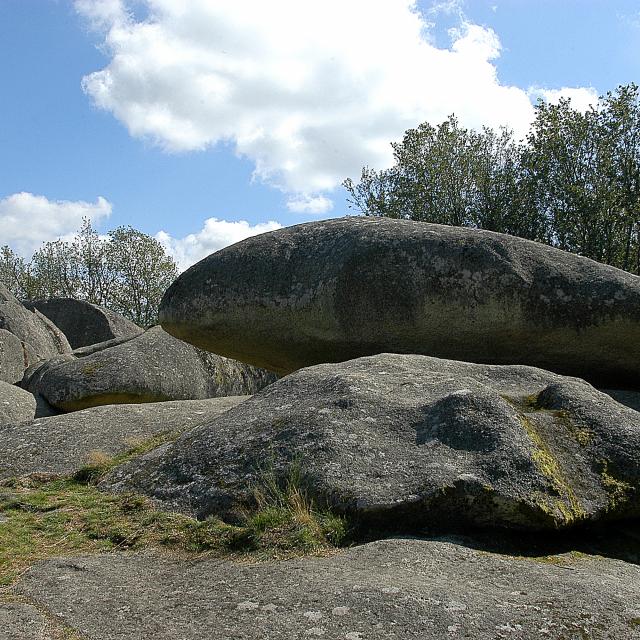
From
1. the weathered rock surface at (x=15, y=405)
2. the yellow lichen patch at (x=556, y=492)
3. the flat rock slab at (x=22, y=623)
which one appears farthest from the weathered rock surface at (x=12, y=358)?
the yellow lichen patch at (x=556, y=492)

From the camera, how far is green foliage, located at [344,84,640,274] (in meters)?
25.4

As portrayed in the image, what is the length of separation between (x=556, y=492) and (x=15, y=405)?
997 cm

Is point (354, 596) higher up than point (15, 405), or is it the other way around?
point (15, 405)

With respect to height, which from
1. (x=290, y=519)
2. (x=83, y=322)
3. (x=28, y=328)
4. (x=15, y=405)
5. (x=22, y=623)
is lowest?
(x=22, y=623)

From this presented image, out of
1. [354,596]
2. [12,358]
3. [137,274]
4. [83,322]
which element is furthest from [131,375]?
[137,274]

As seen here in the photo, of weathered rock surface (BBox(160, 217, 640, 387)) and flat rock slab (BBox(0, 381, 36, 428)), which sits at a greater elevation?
weathered rock surface (BBox(160, 217, 640, 387))

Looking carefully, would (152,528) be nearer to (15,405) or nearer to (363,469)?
(363,469)

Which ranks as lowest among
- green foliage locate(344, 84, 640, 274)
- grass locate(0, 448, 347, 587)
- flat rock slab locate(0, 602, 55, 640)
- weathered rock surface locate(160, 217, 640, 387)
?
flat rock slab locate(0, 602, 55, 640)

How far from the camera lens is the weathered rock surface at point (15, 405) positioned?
12.3 m

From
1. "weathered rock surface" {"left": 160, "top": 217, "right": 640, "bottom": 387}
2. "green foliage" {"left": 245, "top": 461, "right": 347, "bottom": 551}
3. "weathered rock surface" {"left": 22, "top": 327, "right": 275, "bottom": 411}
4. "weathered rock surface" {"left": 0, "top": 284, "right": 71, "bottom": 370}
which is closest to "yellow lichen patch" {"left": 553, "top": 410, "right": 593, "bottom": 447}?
"green foliage" {"left": 245, "top": 461, "right": 347, "bottom": 551}

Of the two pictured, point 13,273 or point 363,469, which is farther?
point 13,273

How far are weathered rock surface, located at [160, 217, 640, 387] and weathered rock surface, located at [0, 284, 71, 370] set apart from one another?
11827 mm

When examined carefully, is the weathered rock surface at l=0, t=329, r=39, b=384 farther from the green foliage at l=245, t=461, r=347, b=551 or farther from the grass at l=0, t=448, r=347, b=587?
the green foliage at l=245, t=461, r=347, b=551

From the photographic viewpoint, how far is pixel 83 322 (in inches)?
1050
